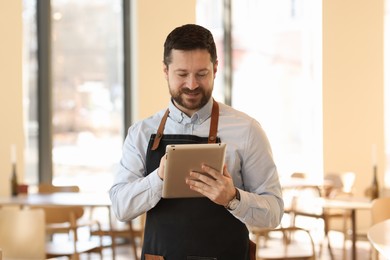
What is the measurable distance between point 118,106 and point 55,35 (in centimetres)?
120

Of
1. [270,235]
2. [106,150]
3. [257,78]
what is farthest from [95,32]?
[270,235]

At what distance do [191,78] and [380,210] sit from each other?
354cm

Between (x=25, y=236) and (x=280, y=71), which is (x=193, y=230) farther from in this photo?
(x=280, y=71)

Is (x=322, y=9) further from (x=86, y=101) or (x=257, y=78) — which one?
(x=86, y=101)

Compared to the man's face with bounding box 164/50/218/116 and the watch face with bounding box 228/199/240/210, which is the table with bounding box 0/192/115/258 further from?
the watch face with bounding box 228/199/240/210

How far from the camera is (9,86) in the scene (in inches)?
315

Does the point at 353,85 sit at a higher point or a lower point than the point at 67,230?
higher

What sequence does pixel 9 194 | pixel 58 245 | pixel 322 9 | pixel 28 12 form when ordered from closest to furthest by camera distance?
pixel 58 245 → pixel 9 194 → pixel 28 12 → pixel 322 9

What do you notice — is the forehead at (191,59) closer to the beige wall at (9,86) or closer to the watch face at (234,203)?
the watch face at (234,203)

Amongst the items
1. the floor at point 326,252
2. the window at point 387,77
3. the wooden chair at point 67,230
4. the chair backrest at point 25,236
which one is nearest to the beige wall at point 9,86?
the wooden chair at point 67,230

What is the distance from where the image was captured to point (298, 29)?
35.6 feet

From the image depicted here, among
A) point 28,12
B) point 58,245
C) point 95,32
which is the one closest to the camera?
point 58,245

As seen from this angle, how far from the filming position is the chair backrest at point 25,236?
5062mm

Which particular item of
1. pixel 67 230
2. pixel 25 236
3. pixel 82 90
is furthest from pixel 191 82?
pixel 82 90
